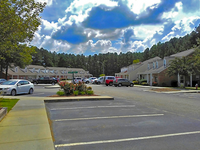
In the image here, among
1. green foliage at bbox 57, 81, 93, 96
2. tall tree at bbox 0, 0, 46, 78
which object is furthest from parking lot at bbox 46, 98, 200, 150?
green foliage at bbox 57, 81, 93, 96

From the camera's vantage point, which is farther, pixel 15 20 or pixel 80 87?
pixel 80 87

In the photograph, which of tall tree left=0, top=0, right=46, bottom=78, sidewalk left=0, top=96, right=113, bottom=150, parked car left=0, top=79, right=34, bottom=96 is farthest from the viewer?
parked car left=0, top=79, right=34, bottom=96

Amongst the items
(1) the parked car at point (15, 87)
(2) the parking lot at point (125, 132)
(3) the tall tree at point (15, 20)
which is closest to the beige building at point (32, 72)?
(1) the parked car at point (15, 87)

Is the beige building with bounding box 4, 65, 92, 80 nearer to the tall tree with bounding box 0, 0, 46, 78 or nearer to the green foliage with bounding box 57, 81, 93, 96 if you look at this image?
the green foliage with bounding box 57, 81, 93, 96

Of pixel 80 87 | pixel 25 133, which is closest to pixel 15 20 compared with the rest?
pixel 25 133

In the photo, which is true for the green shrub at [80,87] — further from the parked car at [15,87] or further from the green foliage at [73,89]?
the parked car at [15,87]

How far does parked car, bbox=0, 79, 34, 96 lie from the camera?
639 inches

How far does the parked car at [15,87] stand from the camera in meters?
16.2

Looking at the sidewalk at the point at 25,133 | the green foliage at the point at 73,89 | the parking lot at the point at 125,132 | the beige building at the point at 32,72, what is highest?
the beige building at the point at 32,72

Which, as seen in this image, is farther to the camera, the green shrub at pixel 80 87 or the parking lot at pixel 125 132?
the green shrub at pixel 80 87

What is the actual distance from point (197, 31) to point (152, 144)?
63.1m

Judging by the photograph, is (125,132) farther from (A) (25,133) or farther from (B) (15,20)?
(B) (15,20)

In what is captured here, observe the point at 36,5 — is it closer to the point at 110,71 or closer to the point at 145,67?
the point at 145,67

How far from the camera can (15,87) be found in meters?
16.8
